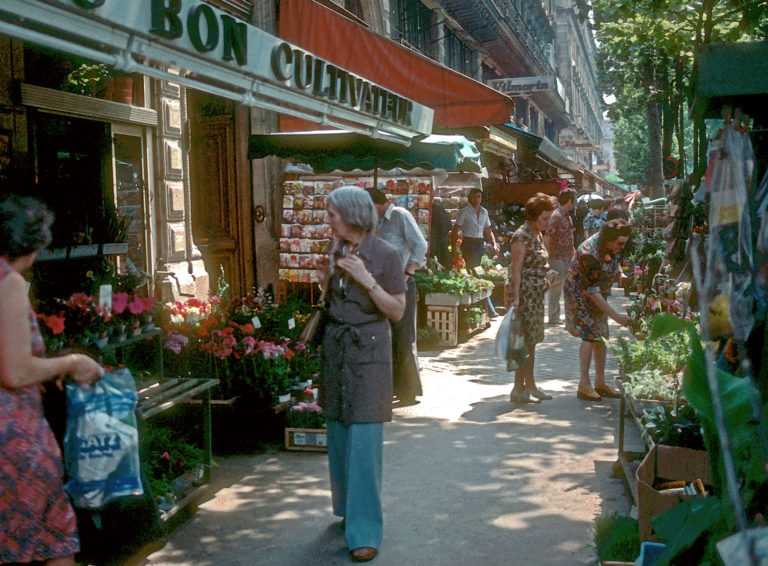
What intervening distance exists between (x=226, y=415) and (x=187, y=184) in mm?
3205

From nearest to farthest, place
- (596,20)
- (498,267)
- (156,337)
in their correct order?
(156,337), (498,267), (596,20)

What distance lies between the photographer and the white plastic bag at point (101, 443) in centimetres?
307

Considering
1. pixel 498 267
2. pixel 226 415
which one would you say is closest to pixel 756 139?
pixel 226 415

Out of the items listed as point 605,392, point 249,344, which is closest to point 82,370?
point 249,344

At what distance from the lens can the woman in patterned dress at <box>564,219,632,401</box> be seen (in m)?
6.89

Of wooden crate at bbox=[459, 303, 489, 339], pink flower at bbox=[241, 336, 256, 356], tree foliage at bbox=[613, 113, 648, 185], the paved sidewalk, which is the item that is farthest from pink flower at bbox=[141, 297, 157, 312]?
tree foliage at bbox=[613, 113, 648, 185]

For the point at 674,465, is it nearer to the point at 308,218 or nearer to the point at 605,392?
the point at 605,392

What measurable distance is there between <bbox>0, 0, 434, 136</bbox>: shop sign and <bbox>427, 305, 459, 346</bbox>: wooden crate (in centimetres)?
487

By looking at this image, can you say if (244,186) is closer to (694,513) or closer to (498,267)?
(498,267)

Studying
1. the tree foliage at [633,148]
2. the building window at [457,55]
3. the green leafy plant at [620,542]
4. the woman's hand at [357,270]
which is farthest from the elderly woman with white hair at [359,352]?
the tree foliage at [633,148]

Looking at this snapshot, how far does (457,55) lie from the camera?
2219cm

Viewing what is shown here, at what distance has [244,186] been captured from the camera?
32.8ft

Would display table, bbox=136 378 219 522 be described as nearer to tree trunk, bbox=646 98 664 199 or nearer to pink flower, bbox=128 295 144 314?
pink flower, bbox=128 295 144 314

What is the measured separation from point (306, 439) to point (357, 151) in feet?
9.66
